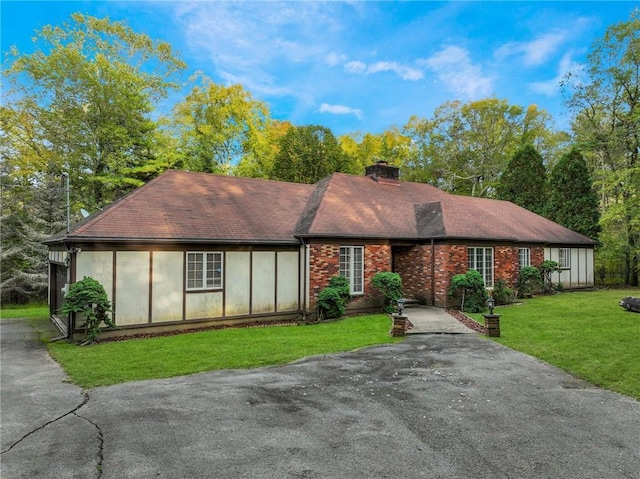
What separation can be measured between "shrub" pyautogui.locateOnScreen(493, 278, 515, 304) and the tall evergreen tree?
12.6 meters

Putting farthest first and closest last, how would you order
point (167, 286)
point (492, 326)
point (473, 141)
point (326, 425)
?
1. point (473, 141)
2. point (167, 286)
3. point (492, 326)
4. point (326, 425)

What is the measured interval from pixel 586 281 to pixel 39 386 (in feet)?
85.9

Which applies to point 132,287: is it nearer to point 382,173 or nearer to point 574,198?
point 382,173

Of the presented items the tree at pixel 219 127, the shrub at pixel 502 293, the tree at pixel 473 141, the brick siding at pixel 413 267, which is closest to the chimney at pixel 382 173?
the brick siding at pixel 413 267

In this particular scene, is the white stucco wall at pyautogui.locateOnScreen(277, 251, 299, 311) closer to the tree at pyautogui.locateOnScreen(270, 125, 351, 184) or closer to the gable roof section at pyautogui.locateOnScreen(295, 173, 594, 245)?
the gable roof section at pyautogui.locateOnScreen(295, 173, 594, 245)

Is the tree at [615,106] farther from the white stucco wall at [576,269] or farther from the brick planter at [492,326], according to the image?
the brick planter at [492,326]

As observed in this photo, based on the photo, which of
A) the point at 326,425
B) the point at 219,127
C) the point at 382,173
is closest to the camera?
the point at 326,425

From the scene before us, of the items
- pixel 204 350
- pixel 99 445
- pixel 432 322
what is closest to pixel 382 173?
pixel 432 322

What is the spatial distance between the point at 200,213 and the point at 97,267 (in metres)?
3.86

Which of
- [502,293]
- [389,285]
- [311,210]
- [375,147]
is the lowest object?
[502,293]

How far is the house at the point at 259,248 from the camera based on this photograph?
440 inches

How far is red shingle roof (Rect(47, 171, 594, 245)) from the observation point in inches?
471

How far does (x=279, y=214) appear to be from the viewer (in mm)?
15461

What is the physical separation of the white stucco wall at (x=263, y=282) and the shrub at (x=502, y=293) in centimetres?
930
